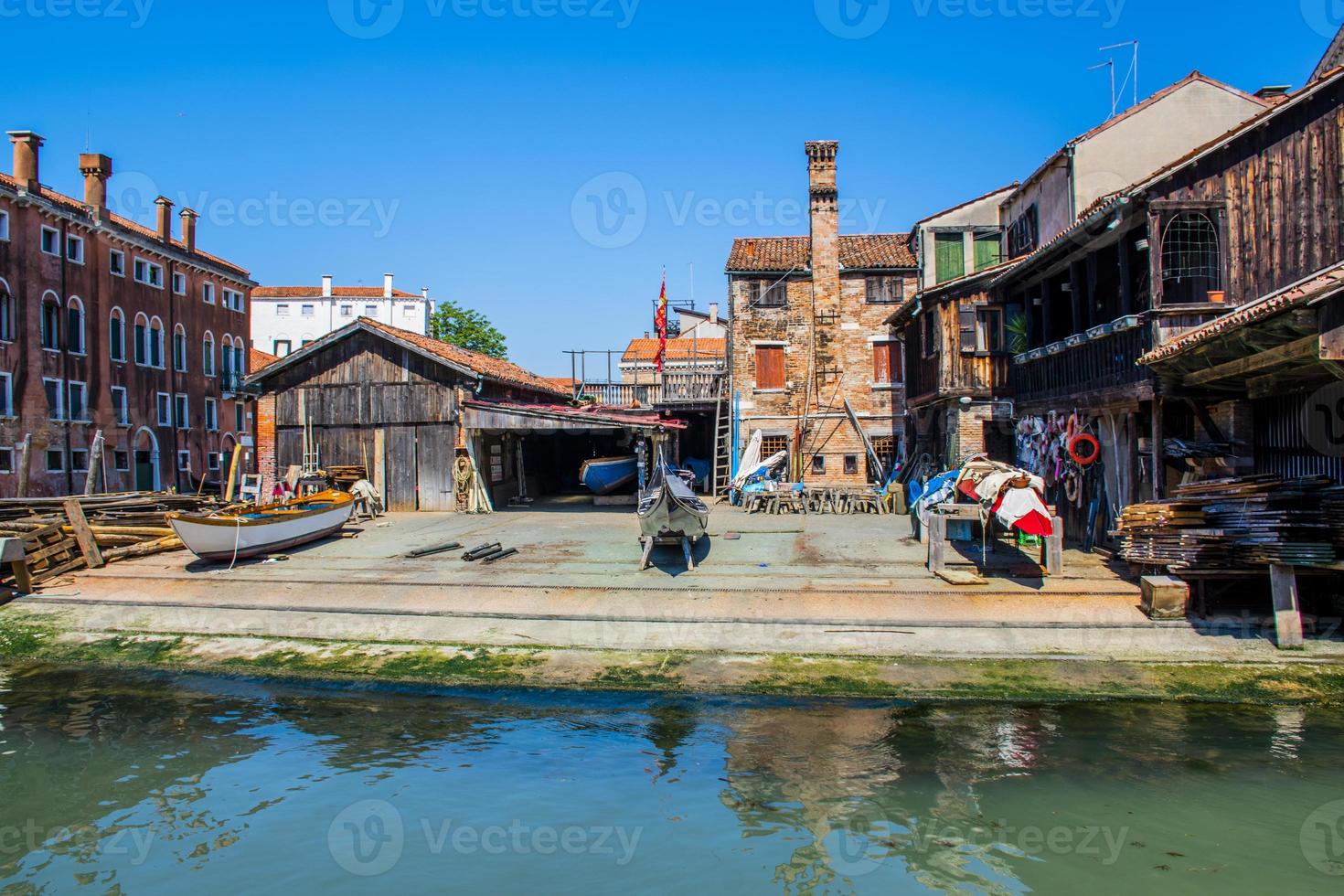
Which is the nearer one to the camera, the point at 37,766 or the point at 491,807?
the point at 491,807

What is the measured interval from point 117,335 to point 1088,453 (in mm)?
32034

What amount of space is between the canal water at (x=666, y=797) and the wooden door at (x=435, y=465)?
12.2m

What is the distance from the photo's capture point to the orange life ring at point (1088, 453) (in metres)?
14.4

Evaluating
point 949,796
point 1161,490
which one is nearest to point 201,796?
point 949,796

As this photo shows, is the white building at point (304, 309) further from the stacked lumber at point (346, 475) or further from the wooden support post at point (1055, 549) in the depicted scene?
the wooden support post at point (1055, 549)

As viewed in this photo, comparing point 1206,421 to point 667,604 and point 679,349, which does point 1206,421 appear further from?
point 679,349

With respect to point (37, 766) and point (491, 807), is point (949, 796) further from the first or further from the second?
point (37, 766)

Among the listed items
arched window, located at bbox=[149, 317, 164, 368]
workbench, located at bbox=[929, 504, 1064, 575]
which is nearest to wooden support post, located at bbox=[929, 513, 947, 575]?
workbench, located at bbox=[929, 504, 1064, 575]

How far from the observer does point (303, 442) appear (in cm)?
2325

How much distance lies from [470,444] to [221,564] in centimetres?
796

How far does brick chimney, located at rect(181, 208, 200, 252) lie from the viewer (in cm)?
3553

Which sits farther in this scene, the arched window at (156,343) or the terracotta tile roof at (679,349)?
the terracotta tile roof at (679,349)

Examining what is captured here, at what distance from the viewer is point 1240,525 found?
419 inches

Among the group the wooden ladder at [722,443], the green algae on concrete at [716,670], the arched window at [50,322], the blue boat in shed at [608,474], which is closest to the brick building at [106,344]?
the arched window at [50,322]
